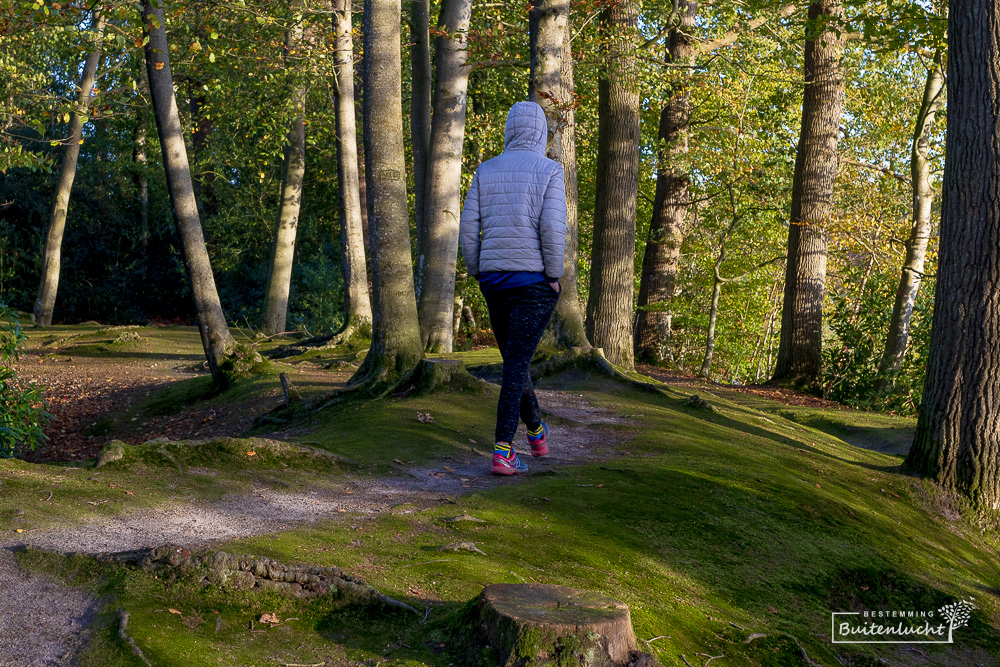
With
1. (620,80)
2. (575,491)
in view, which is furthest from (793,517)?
(620,80)

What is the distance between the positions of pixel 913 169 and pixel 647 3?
6.39 metres

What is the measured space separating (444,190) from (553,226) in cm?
831

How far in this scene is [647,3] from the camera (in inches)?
677

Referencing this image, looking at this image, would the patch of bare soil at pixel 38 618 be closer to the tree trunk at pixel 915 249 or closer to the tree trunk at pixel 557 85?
the tree trunk at pixel 557 85

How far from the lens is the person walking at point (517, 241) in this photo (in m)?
6.21

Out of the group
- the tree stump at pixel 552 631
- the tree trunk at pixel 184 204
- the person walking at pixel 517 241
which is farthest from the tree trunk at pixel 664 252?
the tree stump at pixel 552 631

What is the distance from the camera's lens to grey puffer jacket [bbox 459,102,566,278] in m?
6.20

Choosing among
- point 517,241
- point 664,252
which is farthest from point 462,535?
point 664,252

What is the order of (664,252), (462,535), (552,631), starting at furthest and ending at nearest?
(664,252) < (462,535) < (552,631)

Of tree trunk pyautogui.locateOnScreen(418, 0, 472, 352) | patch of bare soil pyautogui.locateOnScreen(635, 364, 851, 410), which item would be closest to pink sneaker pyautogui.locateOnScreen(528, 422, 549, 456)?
tree trunk pyautogui.locateOnScreen(418, 0, 472, 352)

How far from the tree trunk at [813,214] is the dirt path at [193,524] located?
10.2 m

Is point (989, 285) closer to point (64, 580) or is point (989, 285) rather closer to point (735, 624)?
point (735, 624)

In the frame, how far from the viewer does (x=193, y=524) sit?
4.70 metres

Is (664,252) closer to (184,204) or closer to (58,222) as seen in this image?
(184,204)
